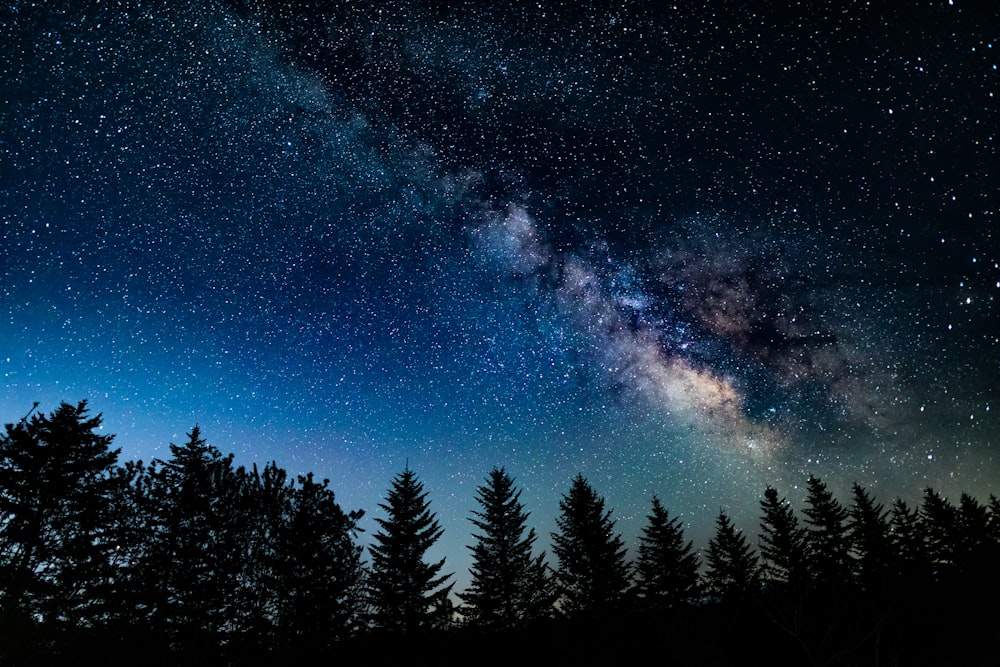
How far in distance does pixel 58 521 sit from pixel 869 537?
176ft

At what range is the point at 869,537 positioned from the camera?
39875mm

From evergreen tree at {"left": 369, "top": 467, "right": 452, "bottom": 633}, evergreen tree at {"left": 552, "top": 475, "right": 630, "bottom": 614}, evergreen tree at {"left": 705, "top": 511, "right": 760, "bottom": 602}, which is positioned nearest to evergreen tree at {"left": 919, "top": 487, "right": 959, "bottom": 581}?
evergreen tree at {"left": 705, "top": 511, "right": 760, "bottom": 602}

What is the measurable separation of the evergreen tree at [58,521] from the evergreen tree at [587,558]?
22.4m

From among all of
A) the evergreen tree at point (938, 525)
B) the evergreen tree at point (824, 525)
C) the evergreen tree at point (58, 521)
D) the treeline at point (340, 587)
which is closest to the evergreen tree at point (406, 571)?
the treeline at point (340, 587)

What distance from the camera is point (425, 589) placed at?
1006 inches

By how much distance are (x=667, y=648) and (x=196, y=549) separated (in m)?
21.0

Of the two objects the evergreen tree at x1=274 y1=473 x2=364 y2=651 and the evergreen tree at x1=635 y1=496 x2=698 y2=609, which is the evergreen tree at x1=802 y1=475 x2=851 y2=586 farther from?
the evergreen tree at x1=274 y1=473 x2=364 y2=651

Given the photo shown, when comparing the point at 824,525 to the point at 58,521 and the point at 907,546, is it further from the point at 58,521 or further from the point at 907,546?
the point at 58,521

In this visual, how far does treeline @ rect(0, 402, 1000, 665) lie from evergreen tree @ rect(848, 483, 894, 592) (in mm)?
1605

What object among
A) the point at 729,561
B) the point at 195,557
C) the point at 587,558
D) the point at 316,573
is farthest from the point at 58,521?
the point at 729,561

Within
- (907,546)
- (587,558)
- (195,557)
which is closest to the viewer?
(195,557)

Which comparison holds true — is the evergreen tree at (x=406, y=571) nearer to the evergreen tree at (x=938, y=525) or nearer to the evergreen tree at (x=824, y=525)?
the evergreen tree at (x=824, y=525)

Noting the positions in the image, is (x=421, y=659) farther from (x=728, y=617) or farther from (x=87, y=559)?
(x=728, y=617)

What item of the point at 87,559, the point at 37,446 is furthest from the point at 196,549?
the point at 37,446
